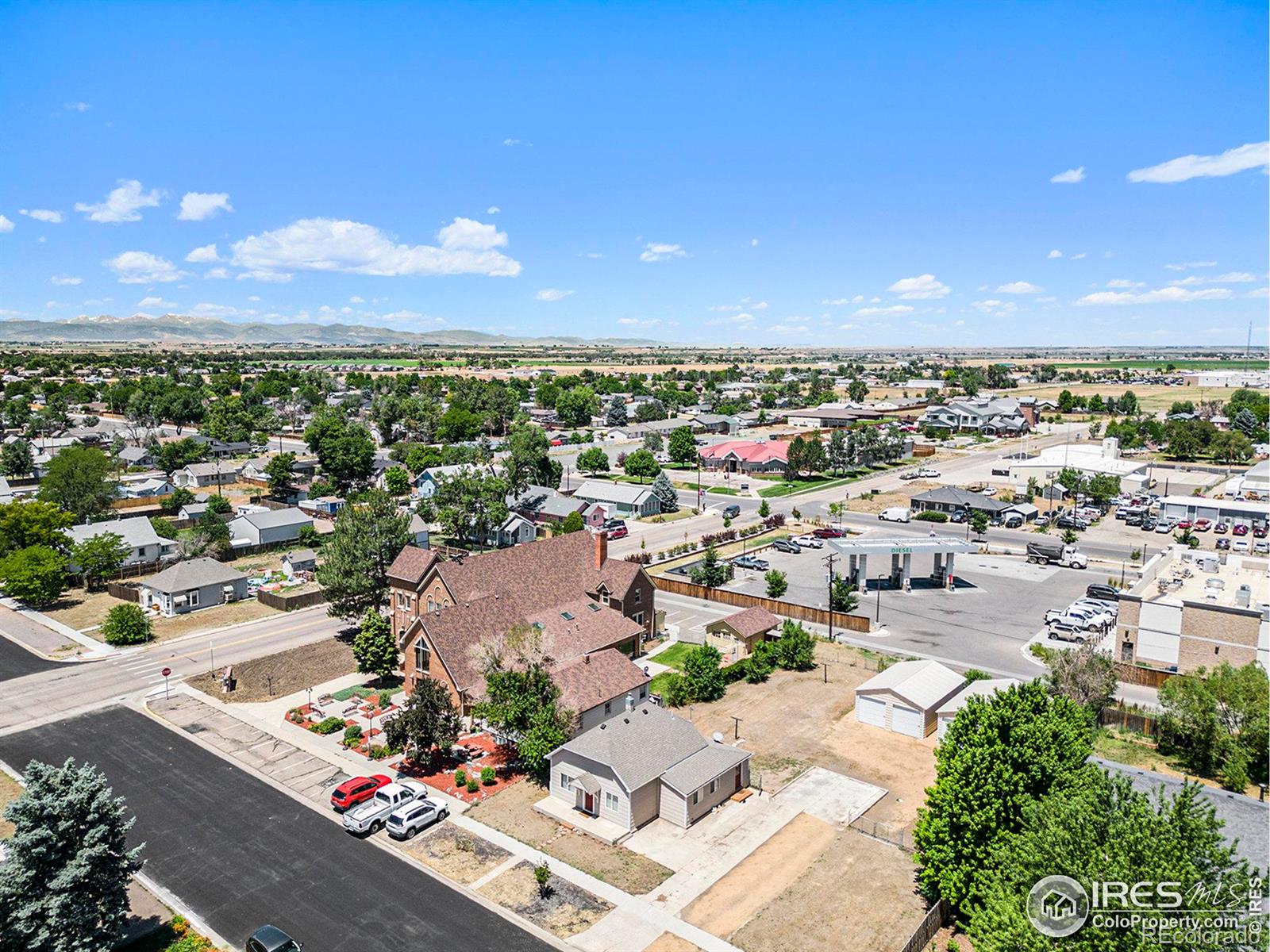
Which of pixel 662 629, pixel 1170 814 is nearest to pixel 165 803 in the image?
pixel 662 629

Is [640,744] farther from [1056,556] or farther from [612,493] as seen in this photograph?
[612,493]

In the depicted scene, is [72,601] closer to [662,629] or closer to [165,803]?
[165,803]

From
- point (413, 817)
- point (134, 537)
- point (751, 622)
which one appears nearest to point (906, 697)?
point (751, 622)

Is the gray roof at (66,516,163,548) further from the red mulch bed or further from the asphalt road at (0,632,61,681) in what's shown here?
the red mulch bed

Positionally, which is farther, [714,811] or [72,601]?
[72,601]

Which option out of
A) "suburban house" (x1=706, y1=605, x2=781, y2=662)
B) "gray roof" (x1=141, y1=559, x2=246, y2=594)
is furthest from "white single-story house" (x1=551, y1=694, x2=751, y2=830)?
"gray roof" (x1=141, y1=559, x2=246, y2=594)

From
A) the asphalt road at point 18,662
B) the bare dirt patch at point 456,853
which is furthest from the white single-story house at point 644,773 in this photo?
the asphalt road at point 18,662

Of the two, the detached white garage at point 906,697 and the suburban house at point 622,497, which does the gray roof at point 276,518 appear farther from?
the detached white garage at point 906,697
